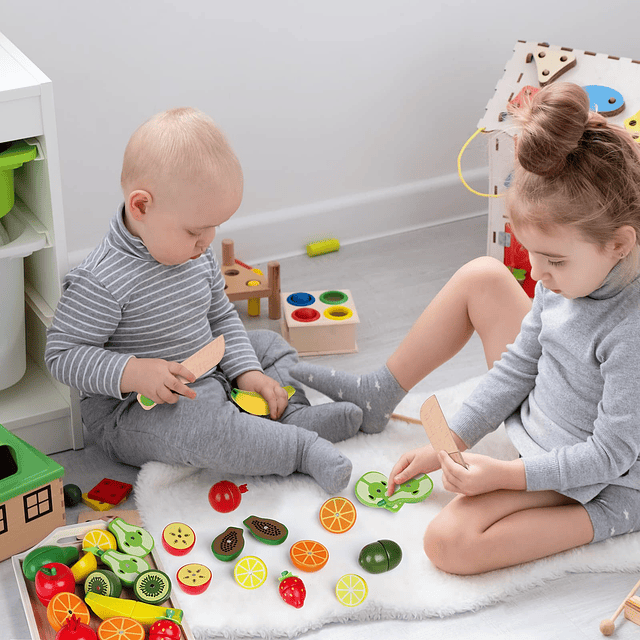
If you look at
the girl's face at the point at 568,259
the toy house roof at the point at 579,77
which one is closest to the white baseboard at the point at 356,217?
the toy house roof at the point at 579,77

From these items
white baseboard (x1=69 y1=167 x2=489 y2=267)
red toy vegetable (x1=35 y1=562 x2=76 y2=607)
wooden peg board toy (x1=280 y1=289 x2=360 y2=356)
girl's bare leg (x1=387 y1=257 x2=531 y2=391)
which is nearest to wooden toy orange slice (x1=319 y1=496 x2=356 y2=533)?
girl's bare leg (x1=387 y1=257 x2=531 y2=391)

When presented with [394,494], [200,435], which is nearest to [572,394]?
[394,494]

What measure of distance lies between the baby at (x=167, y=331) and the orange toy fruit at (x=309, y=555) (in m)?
0.10

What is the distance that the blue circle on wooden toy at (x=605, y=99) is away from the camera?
5.11ft

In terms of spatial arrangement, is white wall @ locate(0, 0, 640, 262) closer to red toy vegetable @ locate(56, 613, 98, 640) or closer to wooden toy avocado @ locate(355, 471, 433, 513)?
wooden toy avocado @ locate(355, 471, 433, 513)

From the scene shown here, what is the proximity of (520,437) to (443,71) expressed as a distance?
3.60 feet

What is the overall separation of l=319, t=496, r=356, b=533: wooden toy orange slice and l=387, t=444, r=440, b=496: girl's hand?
6cm

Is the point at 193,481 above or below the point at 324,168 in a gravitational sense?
below

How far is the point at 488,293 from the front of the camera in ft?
4.09

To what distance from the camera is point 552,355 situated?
3.60 ft

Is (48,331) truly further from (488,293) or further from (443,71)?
(443,71)

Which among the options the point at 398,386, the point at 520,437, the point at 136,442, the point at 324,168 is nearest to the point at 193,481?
the point at 136,442

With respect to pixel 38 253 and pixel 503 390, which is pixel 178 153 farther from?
pixel 503 390

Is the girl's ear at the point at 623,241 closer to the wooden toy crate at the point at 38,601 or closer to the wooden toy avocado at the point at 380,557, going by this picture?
the wooden toy avocado at the point at 380,557
